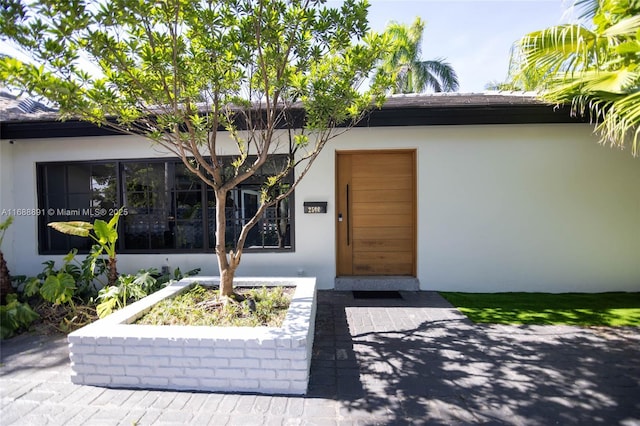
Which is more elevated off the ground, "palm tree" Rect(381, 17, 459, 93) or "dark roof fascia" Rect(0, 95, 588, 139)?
"palm tree" Rect(381, 17, 459, 93)

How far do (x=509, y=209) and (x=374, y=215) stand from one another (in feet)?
7.79

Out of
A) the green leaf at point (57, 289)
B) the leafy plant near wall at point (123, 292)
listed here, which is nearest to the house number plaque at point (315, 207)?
the leafy plant near wall at point (123, 292)

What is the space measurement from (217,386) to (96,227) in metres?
3.25

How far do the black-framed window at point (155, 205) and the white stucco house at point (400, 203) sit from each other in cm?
2

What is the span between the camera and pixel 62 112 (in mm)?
2887

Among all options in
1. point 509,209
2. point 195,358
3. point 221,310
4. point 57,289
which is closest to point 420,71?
point 509,209

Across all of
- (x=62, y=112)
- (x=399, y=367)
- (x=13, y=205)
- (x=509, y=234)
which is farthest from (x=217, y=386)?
(x=13, y=205)

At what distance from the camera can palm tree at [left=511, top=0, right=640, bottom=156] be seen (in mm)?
3262

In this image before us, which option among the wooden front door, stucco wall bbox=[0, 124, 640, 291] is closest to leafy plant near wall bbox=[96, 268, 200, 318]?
stucco wall bbox=[0, 124, 640, 291]

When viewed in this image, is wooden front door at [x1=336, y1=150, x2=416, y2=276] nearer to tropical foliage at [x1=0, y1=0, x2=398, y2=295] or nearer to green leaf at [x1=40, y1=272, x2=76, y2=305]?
tropical foliage at [x1=0, y1=0, x2=398, y2=295]

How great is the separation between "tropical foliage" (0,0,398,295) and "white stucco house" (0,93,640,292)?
2.03 meters

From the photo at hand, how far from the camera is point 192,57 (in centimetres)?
309

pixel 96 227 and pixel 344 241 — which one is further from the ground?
pixel 96 227

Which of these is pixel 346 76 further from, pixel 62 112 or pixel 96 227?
pixel 96 227
